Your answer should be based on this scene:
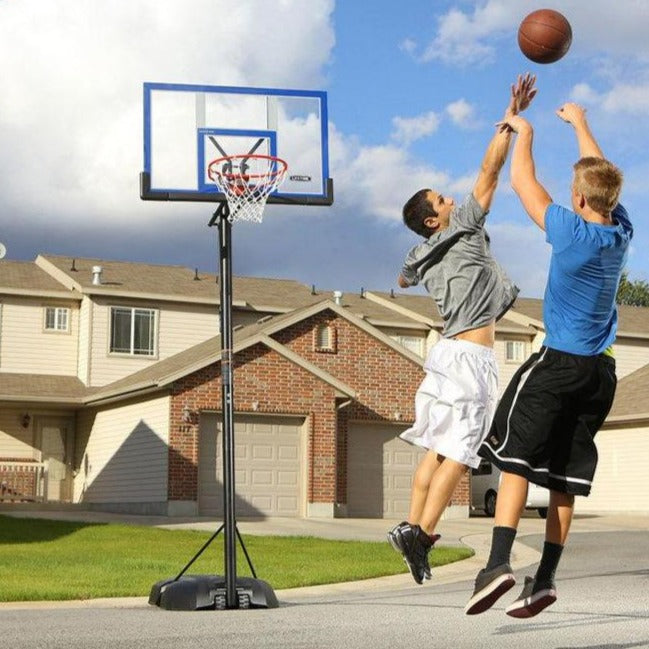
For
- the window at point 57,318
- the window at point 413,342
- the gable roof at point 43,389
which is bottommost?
the gable roof at point 43,389

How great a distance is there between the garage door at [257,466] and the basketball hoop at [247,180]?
734 inches

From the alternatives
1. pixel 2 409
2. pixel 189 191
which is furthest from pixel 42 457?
pixel 189 191

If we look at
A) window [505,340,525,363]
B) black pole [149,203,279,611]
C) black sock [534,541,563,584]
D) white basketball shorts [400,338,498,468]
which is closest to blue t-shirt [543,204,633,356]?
white basketball shorts [400,338,498,468]

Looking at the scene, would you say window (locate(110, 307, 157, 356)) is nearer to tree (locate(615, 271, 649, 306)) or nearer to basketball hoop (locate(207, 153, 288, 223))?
basketball hoop (locate(207, 153, 288, 223))

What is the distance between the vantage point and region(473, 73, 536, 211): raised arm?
24.0 feet

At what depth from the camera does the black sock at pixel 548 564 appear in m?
6.81

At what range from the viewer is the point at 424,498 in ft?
25.0

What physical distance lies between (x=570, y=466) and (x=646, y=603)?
4.97 m

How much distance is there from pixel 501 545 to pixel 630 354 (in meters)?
43.6

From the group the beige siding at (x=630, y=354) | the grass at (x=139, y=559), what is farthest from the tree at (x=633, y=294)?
the grass at (x=139, y=559)

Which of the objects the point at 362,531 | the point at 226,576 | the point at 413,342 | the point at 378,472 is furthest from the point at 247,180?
the point at 413,342

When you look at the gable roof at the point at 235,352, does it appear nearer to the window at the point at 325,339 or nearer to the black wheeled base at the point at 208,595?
the window at the point at 325,339

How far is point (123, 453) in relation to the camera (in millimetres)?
34969

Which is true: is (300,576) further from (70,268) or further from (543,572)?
(70,268)
